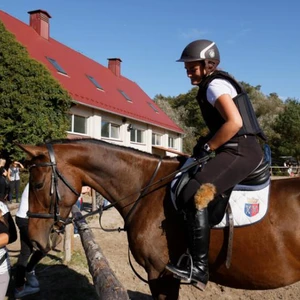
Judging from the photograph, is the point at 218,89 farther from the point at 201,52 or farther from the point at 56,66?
the point at 56,66

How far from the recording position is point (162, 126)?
95.3 ft

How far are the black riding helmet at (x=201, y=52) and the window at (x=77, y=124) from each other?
16.1m

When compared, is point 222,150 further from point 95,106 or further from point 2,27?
point 95,106

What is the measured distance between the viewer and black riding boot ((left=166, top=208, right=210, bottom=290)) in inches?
111

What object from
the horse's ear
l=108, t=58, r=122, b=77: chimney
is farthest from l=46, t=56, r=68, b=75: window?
the horse's ear

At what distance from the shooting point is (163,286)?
3.15 metres

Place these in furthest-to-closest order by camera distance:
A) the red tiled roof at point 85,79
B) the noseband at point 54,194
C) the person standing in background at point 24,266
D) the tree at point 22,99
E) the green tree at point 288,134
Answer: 1. the green tree at point 288,134
2. the red tiled roof at point 85,79
3. the tree at point 22,99
4. the person standing in background at point 24,266
5. the noseband at point 54,194

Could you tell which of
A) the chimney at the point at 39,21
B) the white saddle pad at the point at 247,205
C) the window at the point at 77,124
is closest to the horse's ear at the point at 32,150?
the white saddle pad at the point at 247,205

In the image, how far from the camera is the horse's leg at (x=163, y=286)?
312cm

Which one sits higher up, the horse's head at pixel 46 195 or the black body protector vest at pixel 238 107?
the black body protector vest at pixel 238 107

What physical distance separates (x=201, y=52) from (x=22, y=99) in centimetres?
1325

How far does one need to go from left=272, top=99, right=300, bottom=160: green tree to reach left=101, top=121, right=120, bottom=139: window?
29558mm

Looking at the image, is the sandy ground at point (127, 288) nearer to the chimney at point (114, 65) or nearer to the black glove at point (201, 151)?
the black glove at point (201, 151)

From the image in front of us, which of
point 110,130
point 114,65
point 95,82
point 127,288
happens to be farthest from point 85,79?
point 127,288
